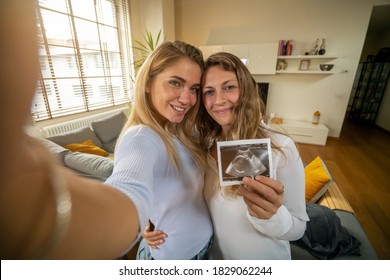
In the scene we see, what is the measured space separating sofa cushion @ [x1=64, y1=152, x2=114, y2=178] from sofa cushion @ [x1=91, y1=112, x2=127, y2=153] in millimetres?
1161

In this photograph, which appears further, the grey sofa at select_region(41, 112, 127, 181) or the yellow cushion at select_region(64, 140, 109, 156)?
the yellow cushion at select_region(64, 140, 109, 156)

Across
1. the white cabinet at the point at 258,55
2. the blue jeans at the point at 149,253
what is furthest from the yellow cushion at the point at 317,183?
the white cabinet at the point at 258,55

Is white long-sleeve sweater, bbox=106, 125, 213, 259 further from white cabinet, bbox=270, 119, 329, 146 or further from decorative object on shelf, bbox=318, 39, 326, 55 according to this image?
decorative object on shelf, bbox=318, 39, 326, 55

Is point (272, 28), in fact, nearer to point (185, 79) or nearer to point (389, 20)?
point (389, 20)

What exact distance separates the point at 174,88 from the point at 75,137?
6.71ft

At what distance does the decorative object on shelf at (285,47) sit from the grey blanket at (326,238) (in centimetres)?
338

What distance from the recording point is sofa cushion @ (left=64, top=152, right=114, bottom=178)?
1.38 m

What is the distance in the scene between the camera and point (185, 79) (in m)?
0.78

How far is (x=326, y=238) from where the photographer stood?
1.05m

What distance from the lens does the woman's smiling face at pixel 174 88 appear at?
76 centimetres

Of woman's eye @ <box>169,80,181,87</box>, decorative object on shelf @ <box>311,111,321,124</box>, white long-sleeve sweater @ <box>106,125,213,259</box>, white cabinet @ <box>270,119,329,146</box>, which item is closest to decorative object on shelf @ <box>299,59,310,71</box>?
decorative object on shelf @ <box>311,111,321,124</box>

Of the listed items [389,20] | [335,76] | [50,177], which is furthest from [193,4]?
[50,177]

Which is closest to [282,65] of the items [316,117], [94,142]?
[316,117]

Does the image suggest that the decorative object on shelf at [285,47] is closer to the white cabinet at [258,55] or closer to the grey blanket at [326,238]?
the white cabinet at [258,55]
